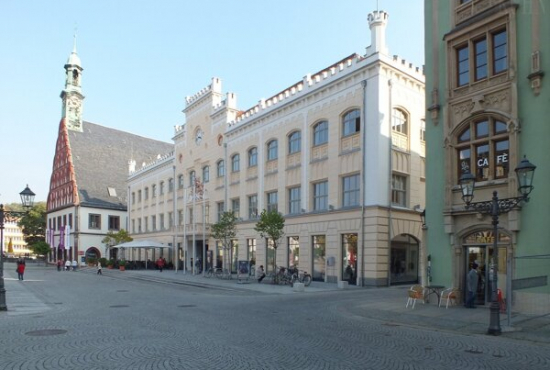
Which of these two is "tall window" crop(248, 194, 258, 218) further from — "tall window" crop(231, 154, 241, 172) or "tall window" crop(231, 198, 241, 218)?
"tall window" crop(231, 154, 241, 172)

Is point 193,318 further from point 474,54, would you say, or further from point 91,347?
point 474,54

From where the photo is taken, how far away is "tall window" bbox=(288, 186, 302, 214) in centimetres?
3288

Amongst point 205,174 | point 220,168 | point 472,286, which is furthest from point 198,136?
point 472,286

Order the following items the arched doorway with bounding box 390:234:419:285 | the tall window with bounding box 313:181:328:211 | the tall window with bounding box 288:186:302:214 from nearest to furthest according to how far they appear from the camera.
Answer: the arched doorway with bounding box 390:234:419:285 → the tall window with bounding box 313:181:328:211 → the tall window with bounding box 288:186:302:214

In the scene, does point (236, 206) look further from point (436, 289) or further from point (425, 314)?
point (425, 314)

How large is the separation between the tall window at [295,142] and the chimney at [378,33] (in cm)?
768

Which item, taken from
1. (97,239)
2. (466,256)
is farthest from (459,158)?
(97,239)

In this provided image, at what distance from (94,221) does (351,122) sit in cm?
5199

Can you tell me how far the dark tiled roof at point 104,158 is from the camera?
72.0m

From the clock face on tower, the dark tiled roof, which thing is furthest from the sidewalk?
the dark tiled roof

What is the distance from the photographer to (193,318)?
14188mm

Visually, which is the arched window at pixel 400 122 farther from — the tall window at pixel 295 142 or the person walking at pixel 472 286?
the person walking at pixel 472 286

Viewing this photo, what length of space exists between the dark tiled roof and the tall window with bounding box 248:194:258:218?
3994cm

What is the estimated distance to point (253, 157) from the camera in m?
37.8
